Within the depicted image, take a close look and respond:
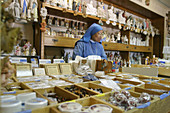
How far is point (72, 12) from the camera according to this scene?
364 centimetres

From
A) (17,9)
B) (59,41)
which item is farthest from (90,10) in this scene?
(17,9)

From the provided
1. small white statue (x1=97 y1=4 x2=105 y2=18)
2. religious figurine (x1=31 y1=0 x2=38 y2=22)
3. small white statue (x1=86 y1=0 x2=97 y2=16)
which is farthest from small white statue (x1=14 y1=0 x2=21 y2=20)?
→ small white statue (x1=97 y1=4 x2=105 y2=18)

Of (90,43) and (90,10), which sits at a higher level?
(90,10)

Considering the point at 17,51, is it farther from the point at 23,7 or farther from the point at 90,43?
the point at 90,43

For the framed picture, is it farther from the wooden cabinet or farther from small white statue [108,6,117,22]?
small white statue [108,6,117,22]

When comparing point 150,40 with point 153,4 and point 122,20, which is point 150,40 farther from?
point 122,20

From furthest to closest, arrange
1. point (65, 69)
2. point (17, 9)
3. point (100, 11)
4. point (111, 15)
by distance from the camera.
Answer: point (111, 15)
point (100, 11)
point (17, 9)
point (65, 69)

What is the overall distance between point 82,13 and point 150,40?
4335mm

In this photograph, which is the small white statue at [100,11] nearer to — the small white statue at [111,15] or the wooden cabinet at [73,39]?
the wooden cabinet at [73,39]

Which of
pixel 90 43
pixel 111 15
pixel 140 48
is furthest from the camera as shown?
pixel 140 48

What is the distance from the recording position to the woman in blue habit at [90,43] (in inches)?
121

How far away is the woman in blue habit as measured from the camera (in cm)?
307

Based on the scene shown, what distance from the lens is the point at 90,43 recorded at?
11.1 feet

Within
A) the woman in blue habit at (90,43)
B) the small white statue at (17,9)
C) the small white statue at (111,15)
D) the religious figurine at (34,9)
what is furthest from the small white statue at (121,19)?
the small white statue at (17,9)
